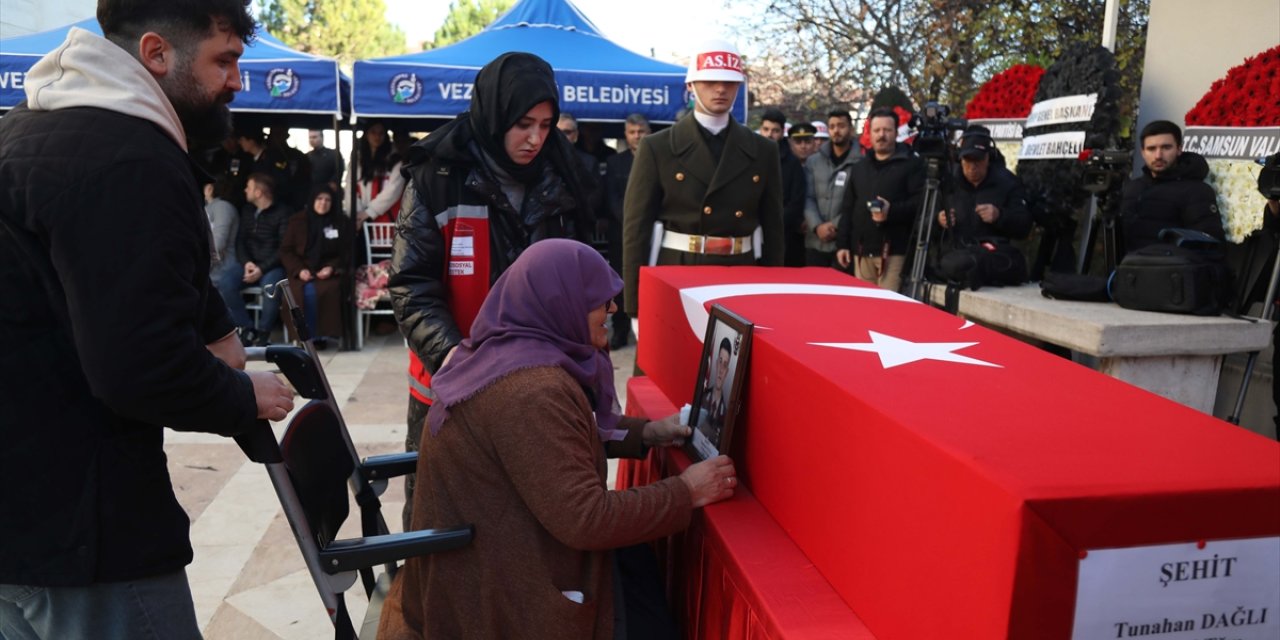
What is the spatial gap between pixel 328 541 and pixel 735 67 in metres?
2.66

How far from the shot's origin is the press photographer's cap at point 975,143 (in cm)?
524

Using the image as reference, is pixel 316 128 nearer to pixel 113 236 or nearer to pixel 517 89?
pixel 517 89

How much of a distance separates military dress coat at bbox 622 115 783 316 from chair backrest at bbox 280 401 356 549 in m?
1.95

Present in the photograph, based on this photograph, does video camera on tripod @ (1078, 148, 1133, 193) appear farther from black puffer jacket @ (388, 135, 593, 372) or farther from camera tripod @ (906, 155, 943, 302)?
black puffer jacket @ (388, 135, 593, 372)

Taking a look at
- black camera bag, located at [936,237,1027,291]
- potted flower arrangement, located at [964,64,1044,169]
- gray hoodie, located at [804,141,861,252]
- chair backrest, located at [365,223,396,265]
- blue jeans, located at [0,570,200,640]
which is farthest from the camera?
chair backrest, located at [365,223,396,265]

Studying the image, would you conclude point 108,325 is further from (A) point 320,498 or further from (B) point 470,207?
(B) point 470,207

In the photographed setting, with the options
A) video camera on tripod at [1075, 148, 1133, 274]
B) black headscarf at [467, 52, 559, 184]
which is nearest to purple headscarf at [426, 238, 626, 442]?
black headscarf at [467, 52, 559, 184]

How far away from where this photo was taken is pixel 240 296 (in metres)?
7.27

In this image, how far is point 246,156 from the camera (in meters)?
8.33

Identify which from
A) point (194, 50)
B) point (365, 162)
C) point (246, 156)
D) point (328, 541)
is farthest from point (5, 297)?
point (246, 156)

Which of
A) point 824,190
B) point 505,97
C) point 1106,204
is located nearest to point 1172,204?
point 1106,204

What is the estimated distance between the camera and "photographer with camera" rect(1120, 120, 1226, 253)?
4.41 meters

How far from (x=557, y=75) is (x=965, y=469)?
261 inches

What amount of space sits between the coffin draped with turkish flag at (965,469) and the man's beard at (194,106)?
1.05 metres
